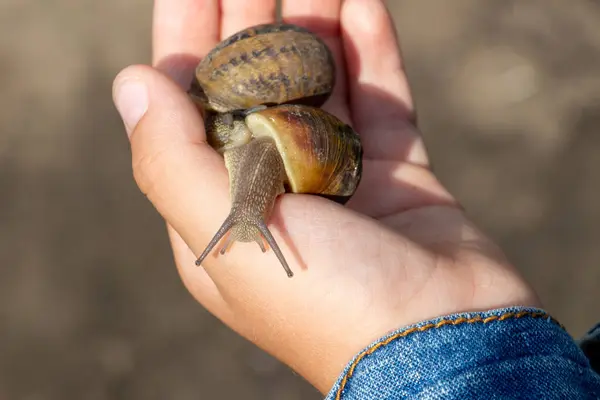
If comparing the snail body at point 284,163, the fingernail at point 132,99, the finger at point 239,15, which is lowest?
the snail body at point 284,163

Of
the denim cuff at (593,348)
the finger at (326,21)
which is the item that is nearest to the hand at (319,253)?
the denim cuff at (593,348)

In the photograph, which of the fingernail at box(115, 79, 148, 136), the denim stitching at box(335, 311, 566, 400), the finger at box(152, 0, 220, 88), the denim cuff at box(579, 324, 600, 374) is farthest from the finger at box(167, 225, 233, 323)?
the denim cuff at box(579, 324, 600, 374)

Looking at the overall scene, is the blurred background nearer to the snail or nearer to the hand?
the hand

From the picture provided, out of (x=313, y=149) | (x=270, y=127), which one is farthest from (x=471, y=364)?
(x=270, y=127)

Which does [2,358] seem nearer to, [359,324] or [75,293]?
[75,293]

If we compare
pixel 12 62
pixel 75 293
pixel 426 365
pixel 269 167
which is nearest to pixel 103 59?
pixel 12 62

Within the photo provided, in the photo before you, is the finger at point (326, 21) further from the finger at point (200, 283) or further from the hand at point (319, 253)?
the finger at point (200, 283)
